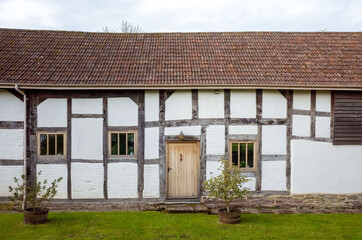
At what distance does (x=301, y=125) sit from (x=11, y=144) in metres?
9.55

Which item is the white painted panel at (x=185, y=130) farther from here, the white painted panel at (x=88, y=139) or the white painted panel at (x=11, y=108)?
the white painted panel at (x=11, y=108)

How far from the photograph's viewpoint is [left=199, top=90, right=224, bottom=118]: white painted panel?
10906 mm

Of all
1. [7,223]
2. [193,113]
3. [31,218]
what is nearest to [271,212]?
[193,113]

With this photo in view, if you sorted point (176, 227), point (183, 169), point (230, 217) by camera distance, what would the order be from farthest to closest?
point (183, 169), point (230, 217), point (176, 227)

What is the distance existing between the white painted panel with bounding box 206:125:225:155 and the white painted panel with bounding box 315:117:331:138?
3134 millimetres

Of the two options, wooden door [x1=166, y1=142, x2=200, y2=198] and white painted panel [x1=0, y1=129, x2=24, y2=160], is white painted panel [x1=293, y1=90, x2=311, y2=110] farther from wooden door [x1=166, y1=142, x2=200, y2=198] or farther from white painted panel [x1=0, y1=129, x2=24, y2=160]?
white painted panel [x1=0, y1=129, x2=24, y2=160]

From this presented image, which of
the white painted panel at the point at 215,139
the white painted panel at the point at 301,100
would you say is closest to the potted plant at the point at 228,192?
the white painted panel at the point at 215,139

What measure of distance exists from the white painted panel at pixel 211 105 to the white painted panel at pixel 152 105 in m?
1.42

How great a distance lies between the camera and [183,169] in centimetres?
1111

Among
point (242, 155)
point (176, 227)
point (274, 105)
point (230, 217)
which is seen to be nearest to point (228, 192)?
point (230, 217)

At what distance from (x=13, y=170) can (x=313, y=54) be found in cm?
1117

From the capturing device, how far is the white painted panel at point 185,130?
35.7ft

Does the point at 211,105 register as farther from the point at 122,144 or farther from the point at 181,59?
the point at 122,144

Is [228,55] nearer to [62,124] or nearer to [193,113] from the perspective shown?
[193,113]
